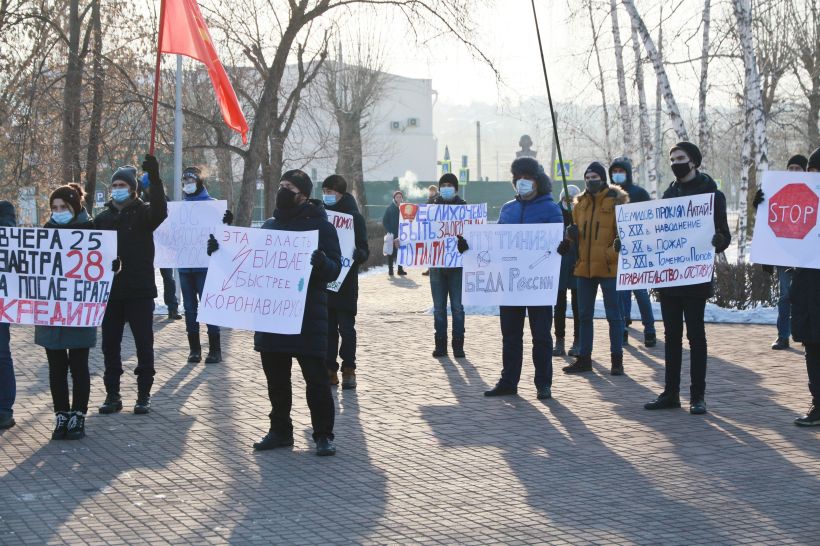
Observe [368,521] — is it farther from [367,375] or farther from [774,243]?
[367,375]

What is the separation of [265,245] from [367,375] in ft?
12.9

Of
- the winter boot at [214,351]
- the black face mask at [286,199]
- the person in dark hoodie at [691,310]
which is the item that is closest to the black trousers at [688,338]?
the person in dark hoodie at [691,310]

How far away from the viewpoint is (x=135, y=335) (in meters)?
9.75

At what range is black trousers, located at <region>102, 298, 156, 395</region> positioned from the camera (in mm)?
9750

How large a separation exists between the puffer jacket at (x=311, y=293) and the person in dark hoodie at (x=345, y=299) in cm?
270

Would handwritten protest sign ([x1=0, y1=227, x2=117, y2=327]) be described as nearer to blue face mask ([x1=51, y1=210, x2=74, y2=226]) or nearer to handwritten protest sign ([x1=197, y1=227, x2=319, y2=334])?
blue face mask ([x1=51, y1=210, x2=74, y2=226])

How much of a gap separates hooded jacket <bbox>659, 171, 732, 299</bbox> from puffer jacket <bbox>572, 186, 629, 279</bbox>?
148cm

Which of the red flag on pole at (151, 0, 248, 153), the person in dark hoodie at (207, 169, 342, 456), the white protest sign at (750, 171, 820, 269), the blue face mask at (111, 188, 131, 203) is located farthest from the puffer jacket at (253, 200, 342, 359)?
the red flag on pole at (151, 0, 248, 153)

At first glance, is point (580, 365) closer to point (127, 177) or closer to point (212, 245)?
point (212, 245)

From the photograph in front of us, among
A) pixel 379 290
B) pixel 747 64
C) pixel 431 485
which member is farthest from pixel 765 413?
pixel 379 290

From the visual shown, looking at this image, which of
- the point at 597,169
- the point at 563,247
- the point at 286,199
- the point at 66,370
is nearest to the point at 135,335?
the point at 66,370

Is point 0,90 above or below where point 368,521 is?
above

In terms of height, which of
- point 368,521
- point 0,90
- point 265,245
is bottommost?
point 368,521

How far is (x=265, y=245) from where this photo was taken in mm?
8500
